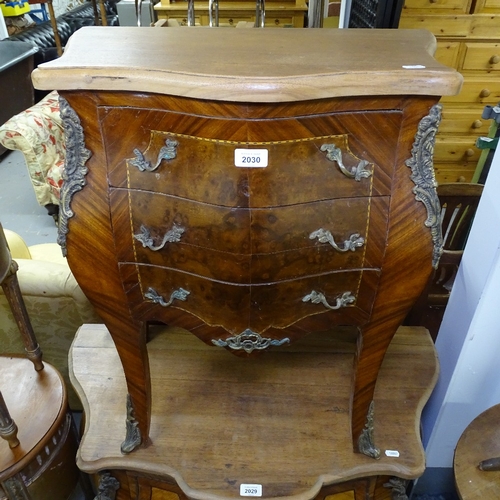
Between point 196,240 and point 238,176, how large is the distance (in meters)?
0.13

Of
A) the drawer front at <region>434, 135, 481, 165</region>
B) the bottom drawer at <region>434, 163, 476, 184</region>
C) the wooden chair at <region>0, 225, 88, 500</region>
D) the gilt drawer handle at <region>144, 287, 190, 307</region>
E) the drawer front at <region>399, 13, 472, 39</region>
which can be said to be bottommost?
the bottom drawer at <region>434, 163, 476, 184</region>

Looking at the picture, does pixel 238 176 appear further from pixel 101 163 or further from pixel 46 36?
pixel 46 36

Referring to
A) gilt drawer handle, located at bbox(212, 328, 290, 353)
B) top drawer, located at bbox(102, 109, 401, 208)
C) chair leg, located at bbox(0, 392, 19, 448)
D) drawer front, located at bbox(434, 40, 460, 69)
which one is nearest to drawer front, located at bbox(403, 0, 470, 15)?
drawer front, located at bbox(434, 40, 460, 69)

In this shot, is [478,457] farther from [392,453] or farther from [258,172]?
[258,172]

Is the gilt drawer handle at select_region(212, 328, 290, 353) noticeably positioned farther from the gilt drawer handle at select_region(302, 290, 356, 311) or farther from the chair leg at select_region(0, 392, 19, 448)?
the chair leg at select_region(0, 392, 19, 448)

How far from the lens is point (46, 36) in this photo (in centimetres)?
448

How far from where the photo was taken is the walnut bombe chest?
26.5 inches

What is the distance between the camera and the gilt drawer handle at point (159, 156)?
0.71 metres

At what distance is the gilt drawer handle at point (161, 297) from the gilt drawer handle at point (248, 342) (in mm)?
111

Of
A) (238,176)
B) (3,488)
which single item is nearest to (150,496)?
(3,488)

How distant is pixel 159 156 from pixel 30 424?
79 cm

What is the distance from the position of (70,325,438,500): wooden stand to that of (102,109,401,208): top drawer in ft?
1.94

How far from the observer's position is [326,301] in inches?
33.2

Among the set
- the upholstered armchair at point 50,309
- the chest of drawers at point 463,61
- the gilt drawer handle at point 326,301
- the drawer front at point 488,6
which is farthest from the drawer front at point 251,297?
the drawer front at point 488,6
